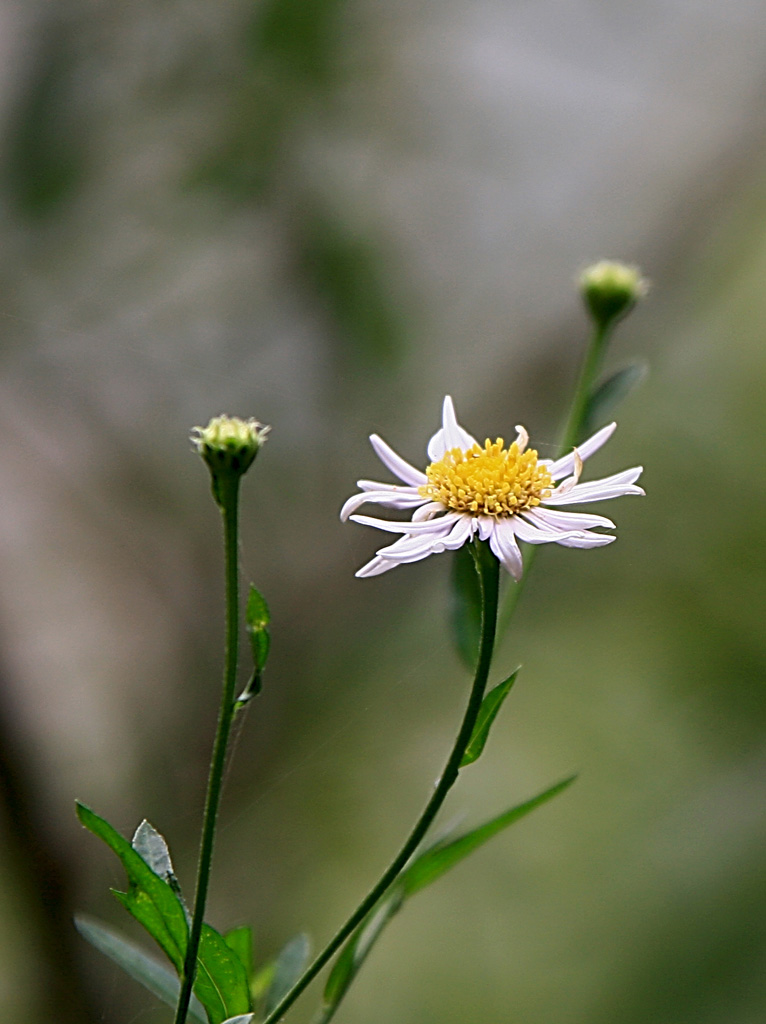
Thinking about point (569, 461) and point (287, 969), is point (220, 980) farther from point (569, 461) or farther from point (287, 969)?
point (569, 461)

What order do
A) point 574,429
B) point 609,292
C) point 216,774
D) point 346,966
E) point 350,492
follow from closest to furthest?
point 216,774, point 346,966, point 574,429, point 609,292, point 350,492

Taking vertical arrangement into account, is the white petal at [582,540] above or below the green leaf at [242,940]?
above

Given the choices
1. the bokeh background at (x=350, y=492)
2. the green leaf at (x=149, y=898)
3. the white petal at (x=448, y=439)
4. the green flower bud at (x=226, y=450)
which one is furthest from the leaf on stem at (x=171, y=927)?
the bokeh background at (x=350, y=492)

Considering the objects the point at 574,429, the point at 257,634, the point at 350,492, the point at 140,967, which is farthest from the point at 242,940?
the point at 350,492

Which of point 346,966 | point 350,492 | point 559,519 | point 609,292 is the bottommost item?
point 346,966

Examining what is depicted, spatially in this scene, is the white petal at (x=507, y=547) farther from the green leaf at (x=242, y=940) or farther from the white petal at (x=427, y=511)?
the green leaf at (x=242, y=940)

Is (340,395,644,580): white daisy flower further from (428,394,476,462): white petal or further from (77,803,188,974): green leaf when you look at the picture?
(77,803,188,974): green leaf

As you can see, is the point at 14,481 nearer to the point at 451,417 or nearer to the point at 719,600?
the point at 719,600
